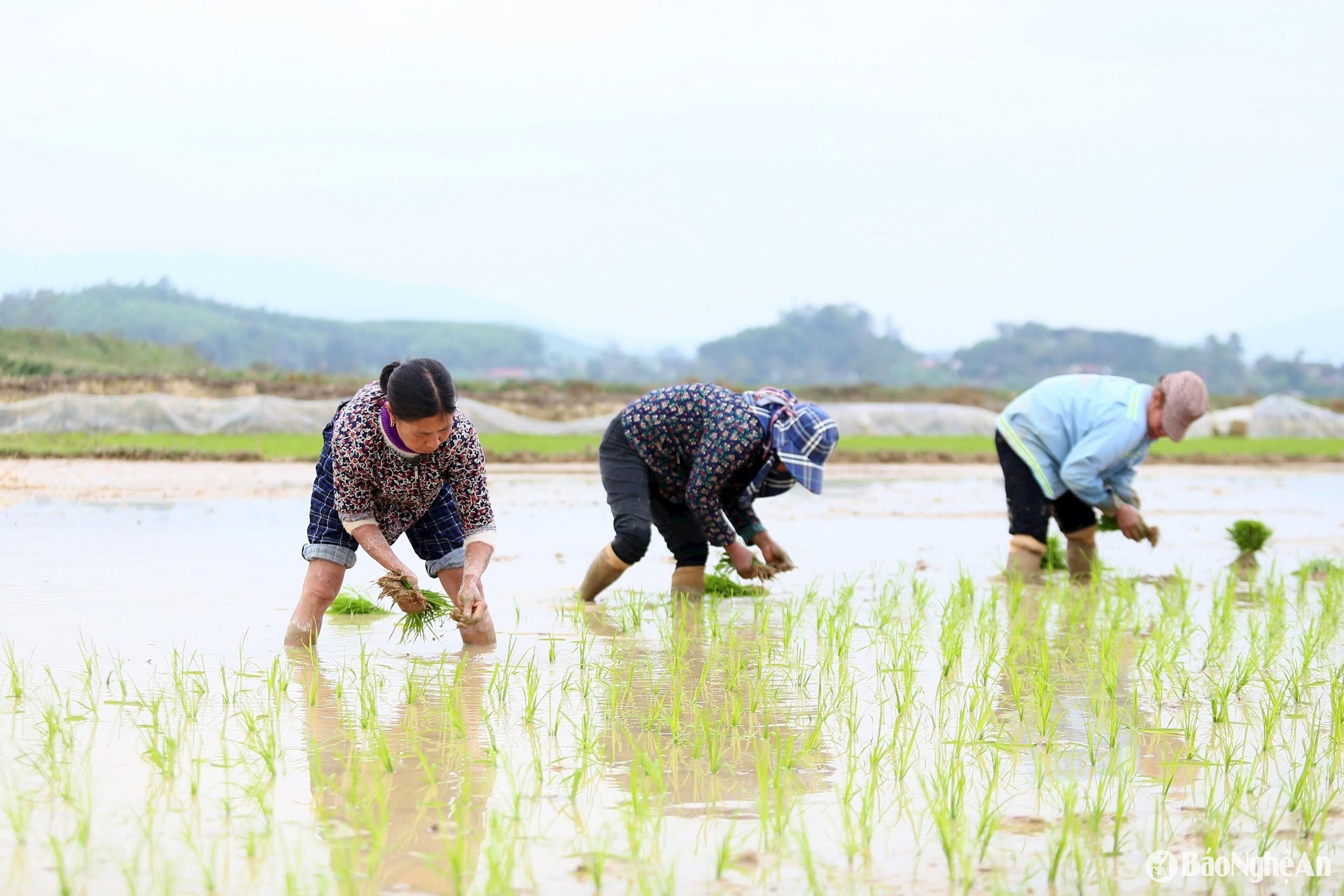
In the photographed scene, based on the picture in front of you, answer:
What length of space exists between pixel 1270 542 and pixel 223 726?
27.4 feet

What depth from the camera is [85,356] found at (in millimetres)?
26453

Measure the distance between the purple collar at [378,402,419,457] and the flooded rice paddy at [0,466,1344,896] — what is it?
71 cm

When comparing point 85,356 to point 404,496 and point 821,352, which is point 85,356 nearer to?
point 404,496

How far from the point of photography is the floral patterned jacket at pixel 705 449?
17.1ft

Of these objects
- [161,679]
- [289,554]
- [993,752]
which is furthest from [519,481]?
[993,752]

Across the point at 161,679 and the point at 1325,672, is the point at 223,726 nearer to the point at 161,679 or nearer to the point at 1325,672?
the point at 161,679

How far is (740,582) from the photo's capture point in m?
6.54

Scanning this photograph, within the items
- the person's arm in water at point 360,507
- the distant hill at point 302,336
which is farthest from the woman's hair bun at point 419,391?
the distant hill at point 302,336

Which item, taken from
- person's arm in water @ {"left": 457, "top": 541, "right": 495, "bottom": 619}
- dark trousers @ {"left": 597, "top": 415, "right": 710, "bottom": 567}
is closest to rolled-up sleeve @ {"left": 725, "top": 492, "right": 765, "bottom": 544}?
dark trousers @ {"left": 597, "top": 415, "right": 710, "bottom": 567}

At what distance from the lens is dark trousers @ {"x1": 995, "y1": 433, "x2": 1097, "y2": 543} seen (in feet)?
21.7

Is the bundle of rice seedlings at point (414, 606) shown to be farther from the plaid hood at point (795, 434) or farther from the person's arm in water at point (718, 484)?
the plaid hood at point (795, 434)

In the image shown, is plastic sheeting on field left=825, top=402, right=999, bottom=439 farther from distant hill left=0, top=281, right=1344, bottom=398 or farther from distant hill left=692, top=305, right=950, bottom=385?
distant hill left=692, top=305, right=950, bottom=385

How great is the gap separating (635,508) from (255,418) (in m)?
17.5

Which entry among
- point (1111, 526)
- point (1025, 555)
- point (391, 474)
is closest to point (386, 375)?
point (391, 474)
